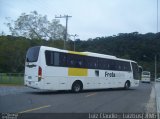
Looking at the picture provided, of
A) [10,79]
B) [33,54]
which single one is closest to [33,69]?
[33,54]

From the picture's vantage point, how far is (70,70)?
2498 centimetres

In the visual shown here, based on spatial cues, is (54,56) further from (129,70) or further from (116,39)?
(116,39)

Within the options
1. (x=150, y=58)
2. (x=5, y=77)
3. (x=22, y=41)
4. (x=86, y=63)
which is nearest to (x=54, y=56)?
(x=86, y=63)

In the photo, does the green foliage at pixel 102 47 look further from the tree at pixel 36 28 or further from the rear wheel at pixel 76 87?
the rear wheel at pixel 76 87

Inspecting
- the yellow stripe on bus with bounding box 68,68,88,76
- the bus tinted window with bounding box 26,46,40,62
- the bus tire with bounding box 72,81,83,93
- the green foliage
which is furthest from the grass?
the green foliage

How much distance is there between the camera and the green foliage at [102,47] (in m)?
56.6

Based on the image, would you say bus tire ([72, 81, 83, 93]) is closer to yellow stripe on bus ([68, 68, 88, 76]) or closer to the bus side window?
yellow stripe on bus ([68, 68, 88, 76])

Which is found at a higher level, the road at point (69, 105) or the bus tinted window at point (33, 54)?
the bus tinted window at point (33, 54)

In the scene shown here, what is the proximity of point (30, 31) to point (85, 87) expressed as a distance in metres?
37.4

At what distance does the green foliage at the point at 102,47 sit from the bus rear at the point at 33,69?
3263 cm

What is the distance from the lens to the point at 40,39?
5975 cm

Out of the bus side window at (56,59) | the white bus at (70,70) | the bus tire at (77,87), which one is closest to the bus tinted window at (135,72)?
the white bus at (70,70)

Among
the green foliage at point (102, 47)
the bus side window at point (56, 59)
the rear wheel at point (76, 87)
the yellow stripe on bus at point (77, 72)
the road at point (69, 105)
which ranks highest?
the green foliage at point (102, 47)

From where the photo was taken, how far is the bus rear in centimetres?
2274
